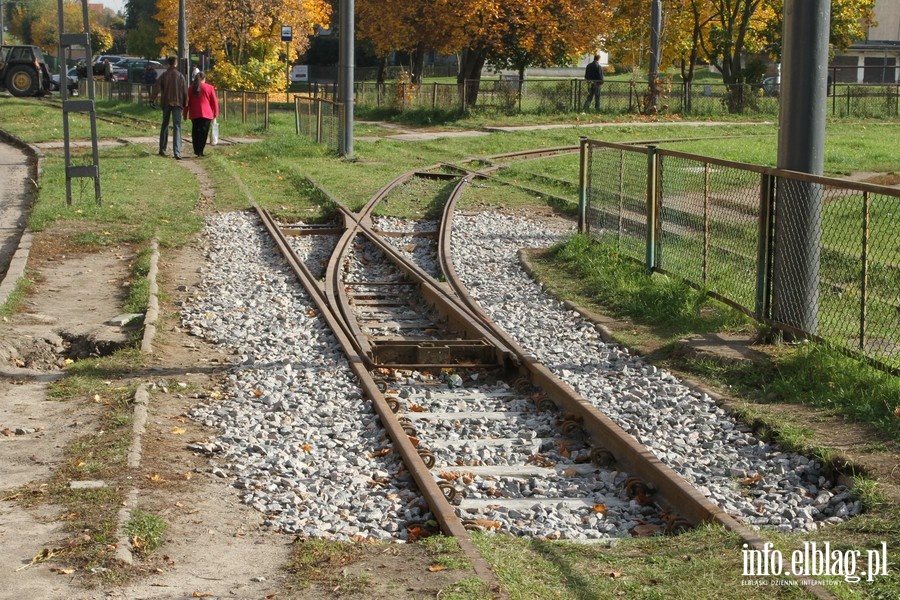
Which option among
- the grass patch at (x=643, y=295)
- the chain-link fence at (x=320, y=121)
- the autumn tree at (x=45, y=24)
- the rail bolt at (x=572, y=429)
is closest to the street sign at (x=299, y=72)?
the chain-link fence at (x=320, y=121)

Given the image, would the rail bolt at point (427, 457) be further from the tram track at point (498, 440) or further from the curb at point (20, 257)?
the curb at point (20, 257)

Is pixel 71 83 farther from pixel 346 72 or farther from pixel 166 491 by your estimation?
pixel 166 491

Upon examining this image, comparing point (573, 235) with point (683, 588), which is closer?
point (683, 588)

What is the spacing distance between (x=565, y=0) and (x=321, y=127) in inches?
634

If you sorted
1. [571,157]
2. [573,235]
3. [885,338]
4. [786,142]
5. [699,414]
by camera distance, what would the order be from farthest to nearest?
[571,157]
[573,235]
[786,142]
[885,338]
[699,414]

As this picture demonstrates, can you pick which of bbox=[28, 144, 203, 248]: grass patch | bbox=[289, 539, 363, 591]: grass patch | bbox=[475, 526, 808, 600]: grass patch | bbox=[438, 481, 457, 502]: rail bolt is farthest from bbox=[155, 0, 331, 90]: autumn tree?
bbox=[475, 526, 808, 600]: grass patch

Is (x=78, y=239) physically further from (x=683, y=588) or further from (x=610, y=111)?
(x=610, y=111)

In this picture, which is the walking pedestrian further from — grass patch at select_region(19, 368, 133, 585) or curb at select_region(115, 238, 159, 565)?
grass patch at select_region(19, 368, 133, 585)

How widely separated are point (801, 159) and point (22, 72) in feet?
171

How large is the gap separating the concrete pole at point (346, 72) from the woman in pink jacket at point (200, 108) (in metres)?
2.75

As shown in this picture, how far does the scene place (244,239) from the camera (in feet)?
52.7

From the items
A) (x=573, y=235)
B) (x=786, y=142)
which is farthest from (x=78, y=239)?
(x=786, y=142)

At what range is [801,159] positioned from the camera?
33.0 feet

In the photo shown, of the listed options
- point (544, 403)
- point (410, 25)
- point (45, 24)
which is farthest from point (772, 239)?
point (45, 24)
